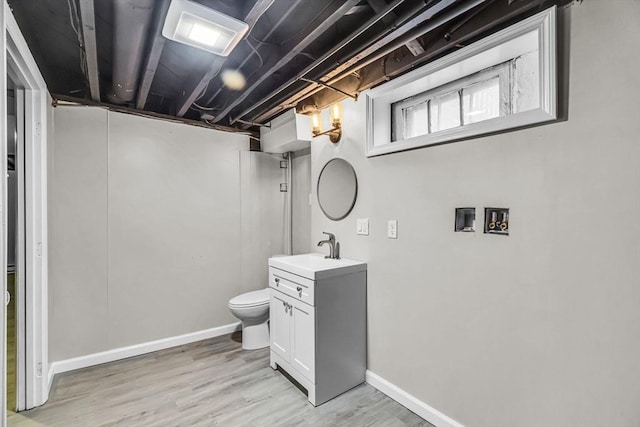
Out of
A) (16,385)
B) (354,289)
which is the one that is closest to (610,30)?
(354,289)

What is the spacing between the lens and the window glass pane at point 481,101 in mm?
1759

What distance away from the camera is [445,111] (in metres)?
2.01

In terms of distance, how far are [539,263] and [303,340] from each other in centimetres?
148

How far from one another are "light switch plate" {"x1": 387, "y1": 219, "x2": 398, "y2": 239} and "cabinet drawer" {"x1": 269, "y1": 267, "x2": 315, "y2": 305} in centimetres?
62

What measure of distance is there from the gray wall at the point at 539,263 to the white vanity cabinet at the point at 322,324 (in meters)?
0.27

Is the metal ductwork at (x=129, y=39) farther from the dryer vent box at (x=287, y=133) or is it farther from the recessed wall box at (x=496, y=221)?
the recessed wall box at (x=496, y=221)

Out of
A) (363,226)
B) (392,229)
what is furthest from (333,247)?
(392,229)

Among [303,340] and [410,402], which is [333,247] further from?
[410,402]

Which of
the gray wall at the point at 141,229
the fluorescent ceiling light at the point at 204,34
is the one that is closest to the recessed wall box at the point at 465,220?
the fluorescent ceiling light at the point at 204,34

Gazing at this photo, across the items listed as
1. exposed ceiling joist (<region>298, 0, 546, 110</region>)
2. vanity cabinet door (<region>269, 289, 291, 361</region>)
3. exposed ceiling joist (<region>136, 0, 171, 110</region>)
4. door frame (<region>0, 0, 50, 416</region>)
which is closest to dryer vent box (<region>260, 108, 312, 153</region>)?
exposed ceiling joist (<region>298, 0, 546, 110</region>)

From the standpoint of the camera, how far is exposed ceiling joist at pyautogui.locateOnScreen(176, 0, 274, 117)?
149 centimetres

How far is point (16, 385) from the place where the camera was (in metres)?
1.99

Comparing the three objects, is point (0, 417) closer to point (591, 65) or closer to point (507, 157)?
point (507, 157)

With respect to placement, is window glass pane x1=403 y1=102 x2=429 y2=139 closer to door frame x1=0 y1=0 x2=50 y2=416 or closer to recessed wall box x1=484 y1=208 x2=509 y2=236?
recessed wall box x1=484 y1=208 x2=509 y2=236
